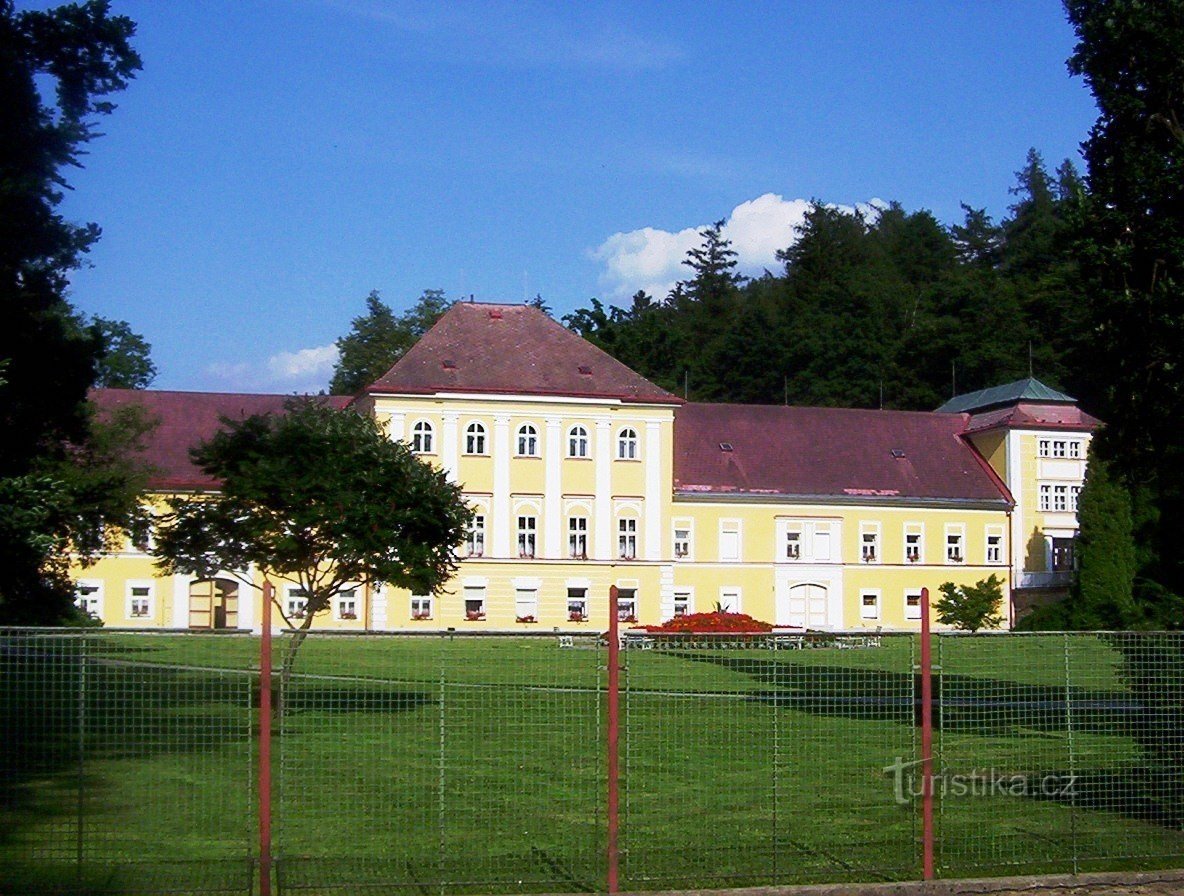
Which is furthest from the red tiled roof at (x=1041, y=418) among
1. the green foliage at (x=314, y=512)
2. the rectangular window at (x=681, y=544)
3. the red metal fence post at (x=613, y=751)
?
the red metal fence post at (x=613, y=751)

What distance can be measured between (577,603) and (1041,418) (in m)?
24.1

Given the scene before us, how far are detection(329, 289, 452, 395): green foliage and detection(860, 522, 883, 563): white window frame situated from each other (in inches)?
1469

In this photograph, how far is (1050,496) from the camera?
68.0 metres

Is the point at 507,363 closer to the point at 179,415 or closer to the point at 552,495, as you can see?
the point at 552,495

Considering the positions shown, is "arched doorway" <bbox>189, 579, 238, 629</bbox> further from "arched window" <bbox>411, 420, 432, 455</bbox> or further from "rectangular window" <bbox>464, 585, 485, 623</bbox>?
"arched window" <bbox>411, 420, 432, 455</bbox>

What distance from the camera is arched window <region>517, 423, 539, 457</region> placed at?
203ft

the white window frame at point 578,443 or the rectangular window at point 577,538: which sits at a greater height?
the white window frame at point 578,443

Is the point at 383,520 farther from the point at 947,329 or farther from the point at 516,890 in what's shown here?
the point at 947,329

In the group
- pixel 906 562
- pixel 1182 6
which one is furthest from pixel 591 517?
pixel 1182 6

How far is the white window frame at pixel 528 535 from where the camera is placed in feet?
203

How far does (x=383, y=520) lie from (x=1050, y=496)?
166 feet

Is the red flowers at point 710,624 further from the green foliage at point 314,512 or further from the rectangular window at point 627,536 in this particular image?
the green foliage at point 314,512

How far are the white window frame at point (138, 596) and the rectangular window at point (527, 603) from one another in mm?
15463

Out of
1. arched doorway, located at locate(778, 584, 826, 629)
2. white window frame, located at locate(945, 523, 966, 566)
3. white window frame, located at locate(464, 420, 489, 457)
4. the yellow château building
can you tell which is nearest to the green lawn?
the yellow château building
